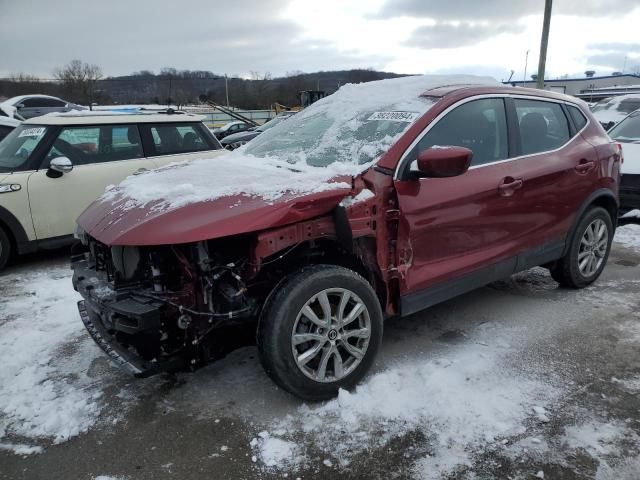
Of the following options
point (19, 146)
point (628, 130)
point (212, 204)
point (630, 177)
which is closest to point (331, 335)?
point (212, 204)

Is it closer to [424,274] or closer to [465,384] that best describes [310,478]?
[465,384]

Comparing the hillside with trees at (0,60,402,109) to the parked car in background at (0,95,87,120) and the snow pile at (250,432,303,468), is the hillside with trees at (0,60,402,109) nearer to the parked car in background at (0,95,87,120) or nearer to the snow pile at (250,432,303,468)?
the parked car in background at (0,95,87,120)

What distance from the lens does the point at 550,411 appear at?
285 centimetres

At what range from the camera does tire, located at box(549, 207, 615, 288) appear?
4445mm

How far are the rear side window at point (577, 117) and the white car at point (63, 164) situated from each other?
13.3 ft

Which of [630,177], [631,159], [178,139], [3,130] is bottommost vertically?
[630,177]

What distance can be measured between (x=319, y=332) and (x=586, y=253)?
3.00 meters

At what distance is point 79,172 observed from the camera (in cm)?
589

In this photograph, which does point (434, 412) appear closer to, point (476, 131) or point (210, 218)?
point (210, 218)

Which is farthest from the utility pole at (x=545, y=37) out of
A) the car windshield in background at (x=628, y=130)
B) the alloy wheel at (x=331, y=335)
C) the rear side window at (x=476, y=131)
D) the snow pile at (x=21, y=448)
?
the snow pile at (x=21, y=448)

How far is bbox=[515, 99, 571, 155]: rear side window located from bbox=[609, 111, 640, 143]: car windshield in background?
4150 millimetres

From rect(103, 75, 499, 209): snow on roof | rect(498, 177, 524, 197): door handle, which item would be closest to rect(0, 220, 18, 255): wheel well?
rect(103, 75, 499, 209): snow on roof

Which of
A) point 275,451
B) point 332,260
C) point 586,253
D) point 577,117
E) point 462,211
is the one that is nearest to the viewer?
point 275,451

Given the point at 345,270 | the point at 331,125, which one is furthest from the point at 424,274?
the point at 331,125
